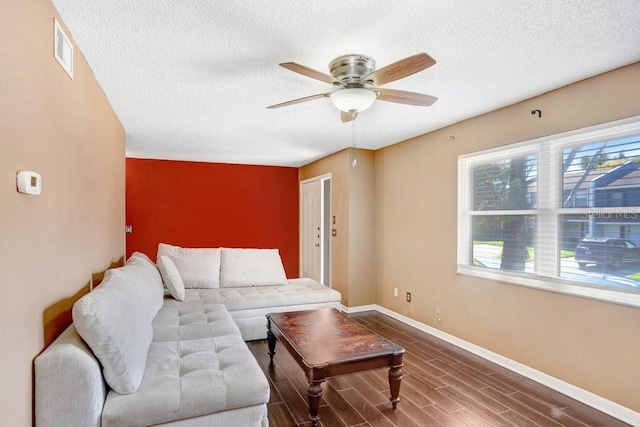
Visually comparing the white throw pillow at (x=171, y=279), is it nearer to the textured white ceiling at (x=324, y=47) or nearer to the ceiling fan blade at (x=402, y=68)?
the textured white ceiling at (x=324, y=47)

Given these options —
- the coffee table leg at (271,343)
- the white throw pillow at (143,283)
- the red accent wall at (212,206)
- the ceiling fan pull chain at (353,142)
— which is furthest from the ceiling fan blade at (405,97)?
the red accent wall at (212,206)

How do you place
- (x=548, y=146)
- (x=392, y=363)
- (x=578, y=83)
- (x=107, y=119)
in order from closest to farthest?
(x=392, y=363), (x=578, y=83), (x=548, y=146), (x=107, y=119)

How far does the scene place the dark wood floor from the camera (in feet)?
7.28

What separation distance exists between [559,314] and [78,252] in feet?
11.1

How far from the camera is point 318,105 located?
3.01m

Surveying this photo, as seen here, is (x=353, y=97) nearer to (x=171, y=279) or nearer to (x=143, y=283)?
(x=143, y=283)

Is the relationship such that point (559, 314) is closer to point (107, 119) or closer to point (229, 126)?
point (229, 126)

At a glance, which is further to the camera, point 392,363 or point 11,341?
point 392,363

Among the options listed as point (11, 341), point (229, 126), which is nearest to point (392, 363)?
point (11, 341)

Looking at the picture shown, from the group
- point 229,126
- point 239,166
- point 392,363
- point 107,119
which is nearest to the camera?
point 392,363

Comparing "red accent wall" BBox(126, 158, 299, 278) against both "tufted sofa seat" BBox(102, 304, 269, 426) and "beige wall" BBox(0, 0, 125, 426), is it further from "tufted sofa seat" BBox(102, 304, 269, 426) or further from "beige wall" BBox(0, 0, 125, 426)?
"tufted sofa seat" BBox(102, 304, 269, 426)

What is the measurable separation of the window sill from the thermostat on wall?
3.31m

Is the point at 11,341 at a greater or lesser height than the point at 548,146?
lesser

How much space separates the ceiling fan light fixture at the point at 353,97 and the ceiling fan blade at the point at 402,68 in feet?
0.26
